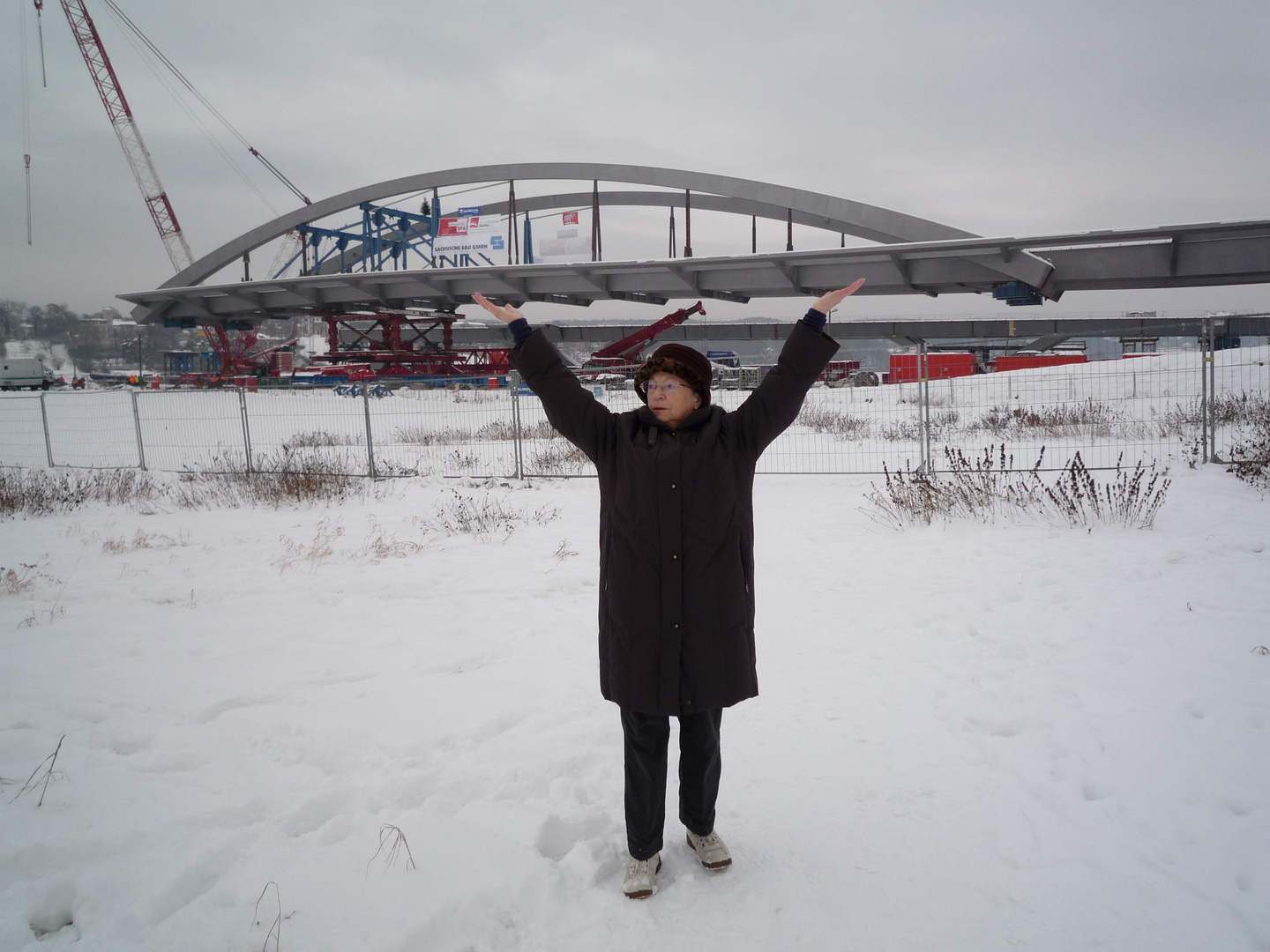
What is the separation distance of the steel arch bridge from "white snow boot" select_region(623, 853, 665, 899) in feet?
46.1

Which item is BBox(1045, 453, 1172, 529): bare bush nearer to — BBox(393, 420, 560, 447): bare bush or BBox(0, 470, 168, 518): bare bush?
BBox(393, 420, 560, 447): bare bush

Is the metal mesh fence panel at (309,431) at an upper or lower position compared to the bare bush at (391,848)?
upper

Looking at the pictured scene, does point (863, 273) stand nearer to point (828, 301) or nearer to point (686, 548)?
point (828, 301)

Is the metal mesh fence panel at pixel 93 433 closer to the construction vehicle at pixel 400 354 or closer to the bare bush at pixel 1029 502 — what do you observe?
the construction vehicle at pixel 400 354

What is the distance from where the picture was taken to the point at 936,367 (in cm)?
3753

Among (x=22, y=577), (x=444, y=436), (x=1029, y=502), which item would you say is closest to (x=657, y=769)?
(x=22, y=577)

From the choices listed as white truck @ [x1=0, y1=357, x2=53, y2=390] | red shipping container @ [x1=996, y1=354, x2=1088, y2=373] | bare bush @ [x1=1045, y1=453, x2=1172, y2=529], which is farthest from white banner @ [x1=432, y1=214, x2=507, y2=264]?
white truck @ [x1=0, y1=357, x2=53, y2=390]

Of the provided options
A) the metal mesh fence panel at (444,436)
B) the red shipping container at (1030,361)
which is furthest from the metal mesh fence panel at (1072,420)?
the red shipping container at (1030,361)

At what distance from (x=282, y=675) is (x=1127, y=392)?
81.4 feet

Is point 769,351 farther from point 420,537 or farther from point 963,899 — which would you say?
point 963,899

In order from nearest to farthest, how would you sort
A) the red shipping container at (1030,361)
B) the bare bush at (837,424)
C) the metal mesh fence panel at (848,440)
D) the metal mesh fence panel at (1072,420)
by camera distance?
the metal mesh fence panel at (1072,420) < the metal mesh fence panel at (848,440) < the bare bush at (837,424) < the red shipping container at (1030,361)

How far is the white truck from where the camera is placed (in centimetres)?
4550

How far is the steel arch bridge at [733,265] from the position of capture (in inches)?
539

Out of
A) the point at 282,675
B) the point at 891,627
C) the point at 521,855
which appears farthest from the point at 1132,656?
the point at 282,675
